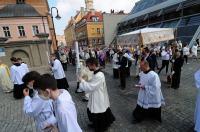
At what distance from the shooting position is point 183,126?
4250 mm

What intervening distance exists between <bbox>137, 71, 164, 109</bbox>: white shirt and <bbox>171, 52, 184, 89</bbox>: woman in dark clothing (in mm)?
3275

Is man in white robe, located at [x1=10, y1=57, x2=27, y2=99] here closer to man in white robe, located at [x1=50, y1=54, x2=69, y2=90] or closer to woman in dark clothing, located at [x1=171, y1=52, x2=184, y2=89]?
man in white robe, located at [x1=50, y1=54, x2=69, y2=90]

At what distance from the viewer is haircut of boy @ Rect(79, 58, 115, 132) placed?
3.51m

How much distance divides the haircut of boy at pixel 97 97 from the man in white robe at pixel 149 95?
904mm

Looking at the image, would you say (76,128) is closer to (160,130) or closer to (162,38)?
(160,130)

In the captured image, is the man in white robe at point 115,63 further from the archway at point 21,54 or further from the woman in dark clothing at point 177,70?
the archway at point 21,54

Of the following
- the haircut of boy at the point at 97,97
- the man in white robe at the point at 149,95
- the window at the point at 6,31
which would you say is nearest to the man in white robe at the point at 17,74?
the haircut of boy at the point at 97,97

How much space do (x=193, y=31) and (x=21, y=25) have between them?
31.2 m

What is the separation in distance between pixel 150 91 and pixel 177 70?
12.1ft

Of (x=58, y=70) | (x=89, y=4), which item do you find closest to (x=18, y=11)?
(x=58, y=70)

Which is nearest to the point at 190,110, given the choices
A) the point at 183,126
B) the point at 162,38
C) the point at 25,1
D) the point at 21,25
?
the point at 183,126

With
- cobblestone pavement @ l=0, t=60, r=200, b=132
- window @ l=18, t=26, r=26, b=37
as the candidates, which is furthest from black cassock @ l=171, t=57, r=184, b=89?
window @ l=18, t=26, r=26, b=37

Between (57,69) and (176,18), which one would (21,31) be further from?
(57,69)

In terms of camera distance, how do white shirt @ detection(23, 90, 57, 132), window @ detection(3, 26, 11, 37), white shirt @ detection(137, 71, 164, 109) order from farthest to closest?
window @ detection(3, 26, 11, 37), white shirt @ detection(137, 71, 164, 109), white shirt @ detection(23, 90, 57, 132)
